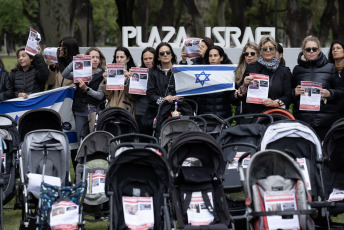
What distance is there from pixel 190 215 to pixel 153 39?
9321mm

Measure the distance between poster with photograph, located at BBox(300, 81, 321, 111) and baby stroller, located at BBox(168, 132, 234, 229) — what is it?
6.69 ft

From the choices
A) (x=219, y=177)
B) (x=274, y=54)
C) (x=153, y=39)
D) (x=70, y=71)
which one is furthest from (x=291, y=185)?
(x=153, y=39)

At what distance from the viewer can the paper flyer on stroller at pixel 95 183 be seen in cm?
775

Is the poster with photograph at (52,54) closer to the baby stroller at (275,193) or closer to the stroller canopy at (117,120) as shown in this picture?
the stroller canopy at (117,120)

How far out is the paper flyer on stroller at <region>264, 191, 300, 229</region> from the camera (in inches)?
251

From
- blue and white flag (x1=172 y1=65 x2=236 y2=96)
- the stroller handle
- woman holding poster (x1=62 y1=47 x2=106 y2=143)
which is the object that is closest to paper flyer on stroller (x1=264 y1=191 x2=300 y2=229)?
the stroller handle

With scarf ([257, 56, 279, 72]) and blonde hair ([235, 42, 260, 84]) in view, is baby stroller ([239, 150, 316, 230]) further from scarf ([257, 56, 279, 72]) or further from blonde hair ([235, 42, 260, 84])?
blonde hair ([235, 42, 260, 84])

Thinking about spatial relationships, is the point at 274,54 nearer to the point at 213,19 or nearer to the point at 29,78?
the point at 29,78

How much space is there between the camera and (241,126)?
7.62 metres

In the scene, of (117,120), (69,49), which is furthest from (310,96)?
(69,49)

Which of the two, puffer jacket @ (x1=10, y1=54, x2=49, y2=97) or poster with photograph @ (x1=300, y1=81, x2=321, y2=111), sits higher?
puffer jacket @ (x1=10, y1=54, x2=49, y2=97)

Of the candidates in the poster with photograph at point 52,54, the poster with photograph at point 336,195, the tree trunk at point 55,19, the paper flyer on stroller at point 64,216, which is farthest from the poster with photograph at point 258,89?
the tree trunk at point 55,19

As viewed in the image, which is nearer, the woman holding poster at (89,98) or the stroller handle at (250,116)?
the stroller handle at (250,116)

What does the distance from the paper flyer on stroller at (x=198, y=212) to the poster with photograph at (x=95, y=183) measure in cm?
138
